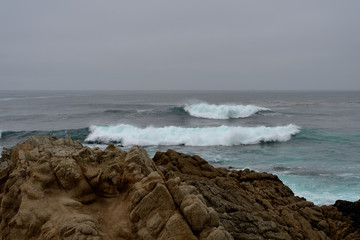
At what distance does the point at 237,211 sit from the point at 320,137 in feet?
76.0

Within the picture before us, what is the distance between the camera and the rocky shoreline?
16.2ft

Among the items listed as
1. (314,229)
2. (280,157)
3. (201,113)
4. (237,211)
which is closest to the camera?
(237,211)

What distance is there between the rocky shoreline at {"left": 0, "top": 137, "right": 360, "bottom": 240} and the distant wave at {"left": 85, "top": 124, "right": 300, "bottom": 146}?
16.4m

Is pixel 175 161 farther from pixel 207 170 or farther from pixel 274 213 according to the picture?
pixel 274 213

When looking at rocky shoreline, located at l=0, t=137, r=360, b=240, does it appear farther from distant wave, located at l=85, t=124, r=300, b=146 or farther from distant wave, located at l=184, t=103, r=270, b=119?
distant wave, located at l=184, t=103, r=270, b=119

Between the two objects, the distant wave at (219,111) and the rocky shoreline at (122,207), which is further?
the distant wave at (219,111)

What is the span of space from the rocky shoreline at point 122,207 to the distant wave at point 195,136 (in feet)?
53.8

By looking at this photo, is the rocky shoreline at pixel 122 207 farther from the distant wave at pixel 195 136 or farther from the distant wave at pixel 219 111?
the distant wave at pixel 219 111

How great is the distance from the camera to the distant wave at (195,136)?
25.0 metres

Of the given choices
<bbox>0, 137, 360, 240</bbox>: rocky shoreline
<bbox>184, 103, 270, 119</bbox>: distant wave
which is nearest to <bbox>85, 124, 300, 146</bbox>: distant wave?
<bbox>0, 137, 360, 240</bbox>: rocky shoreline

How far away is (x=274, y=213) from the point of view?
7.94 meters

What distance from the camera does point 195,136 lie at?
2541 centimetres

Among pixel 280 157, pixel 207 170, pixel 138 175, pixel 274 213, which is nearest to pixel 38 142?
pixel 138 175

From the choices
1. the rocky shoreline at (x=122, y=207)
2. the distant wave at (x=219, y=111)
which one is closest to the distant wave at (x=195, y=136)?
the rocky shoreline at (x=122, y=207)
